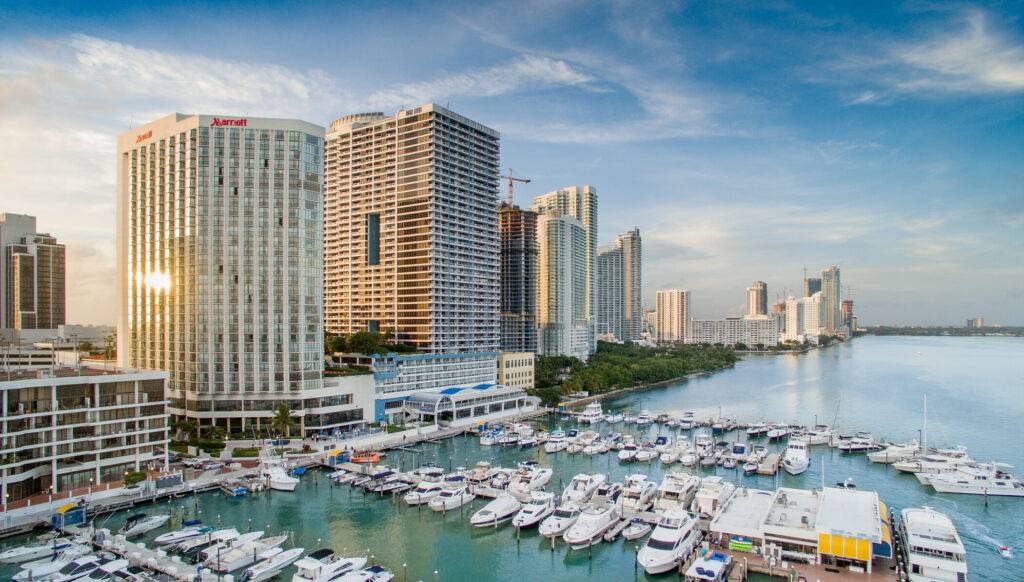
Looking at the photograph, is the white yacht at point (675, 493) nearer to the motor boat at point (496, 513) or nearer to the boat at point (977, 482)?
the motor boat at point (496, 513)

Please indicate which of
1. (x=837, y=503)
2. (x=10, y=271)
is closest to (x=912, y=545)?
(x=837, y=503)

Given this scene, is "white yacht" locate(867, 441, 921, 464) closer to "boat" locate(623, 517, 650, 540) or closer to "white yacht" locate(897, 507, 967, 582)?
"white yacht" locate(897, 507, 967, 582)

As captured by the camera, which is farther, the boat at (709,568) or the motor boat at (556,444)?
the motor boat at (556,444)

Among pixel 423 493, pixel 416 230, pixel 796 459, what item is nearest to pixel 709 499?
pixel 423 493

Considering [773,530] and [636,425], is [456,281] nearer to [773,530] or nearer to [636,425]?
[636,425]

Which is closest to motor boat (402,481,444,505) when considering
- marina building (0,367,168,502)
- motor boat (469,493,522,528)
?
motor boat (469,493,522,528)

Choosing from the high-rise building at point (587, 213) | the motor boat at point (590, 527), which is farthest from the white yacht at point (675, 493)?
the high-rise building at point (587, 213)

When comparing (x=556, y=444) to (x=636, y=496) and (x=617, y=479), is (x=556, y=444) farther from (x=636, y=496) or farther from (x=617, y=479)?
(x=636, y=496)
